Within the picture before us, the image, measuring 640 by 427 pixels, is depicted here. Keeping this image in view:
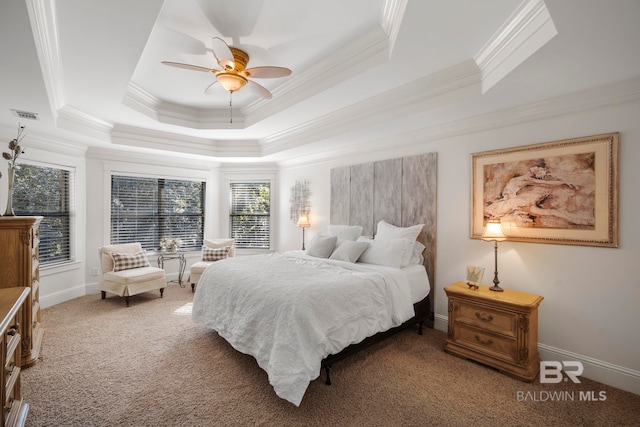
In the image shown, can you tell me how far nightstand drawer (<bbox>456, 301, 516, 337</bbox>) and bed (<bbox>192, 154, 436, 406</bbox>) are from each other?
→ 492 mm

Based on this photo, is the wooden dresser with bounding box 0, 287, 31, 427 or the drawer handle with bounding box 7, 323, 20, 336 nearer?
the wooden dresser with bounding box 0, 287, 31, 427

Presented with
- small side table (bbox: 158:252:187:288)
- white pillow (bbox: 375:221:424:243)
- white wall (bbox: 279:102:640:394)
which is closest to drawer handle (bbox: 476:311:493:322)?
white wall (bbox: 279:102:640:394)

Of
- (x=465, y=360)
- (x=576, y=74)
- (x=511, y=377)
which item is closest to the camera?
(x=576, y=74)

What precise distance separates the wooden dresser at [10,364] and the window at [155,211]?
3766 mm

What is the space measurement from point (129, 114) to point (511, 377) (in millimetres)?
5220

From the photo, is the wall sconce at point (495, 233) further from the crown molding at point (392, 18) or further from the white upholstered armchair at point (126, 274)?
the white upholstered armchair at point (126, 274)

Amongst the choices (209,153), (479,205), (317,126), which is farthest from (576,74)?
(209,153)

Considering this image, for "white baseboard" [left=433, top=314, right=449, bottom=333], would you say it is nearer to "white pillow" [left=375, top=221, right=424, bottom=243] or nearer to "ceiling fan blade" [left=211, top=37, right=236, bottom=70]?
"white pillow" [left=375, top=221, right=424, bottom=243]

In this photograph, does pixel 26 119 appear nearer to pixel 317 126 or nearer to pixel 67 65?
pixel 67 65

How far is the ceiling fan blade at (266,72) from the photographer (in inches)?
97.6

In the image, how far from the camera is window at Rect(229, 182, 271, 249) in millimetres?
6273

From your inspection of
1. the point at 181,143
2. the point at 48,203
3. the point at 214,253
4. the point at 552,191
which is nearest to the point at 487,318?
the point at 552,191

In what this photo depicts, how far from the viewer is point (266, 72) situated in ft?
8.38

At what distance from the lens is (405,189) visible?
389 centimetres
